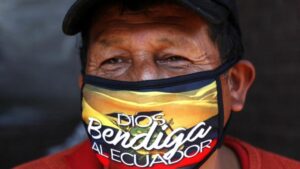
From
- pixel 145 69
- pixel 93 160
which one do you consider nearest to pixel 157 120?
pixel 145 69

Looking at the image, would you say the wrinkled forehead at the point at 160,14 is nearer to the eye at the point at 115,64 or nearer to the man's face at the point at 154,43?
the man's face at the point at 154,43

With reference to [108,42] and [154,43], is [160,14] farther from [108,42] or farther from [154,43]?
[108,42]

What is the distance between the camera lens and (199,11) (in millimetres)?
1958

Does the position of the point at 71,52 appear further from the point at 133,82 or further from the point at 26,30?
the point at 133,82

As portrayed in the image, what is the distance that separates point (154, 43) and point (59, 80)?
1.77m

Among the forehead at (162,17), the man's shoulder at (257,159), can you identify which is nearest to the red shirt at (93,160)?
the man's shoulder at (257,159)

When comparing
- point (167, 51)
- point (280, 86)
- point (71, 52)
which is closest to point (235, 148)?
point (167, 51)

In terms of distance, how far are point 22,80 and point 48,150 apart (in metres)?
0.47

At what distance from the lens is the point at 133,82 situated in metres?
1.99

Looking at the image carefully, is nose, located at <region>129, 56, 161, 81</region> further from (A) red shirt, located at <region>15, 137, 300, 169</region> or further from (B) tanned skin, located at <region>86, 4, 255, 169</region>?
(A) red shirt, located at <region>15, 137, 300, 169</region>

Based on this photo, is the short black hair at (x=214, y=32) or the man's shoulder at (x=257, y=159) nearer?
the short black hair at (x=214, y=32)

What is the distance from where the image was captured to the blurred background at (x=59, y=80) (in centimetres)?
357

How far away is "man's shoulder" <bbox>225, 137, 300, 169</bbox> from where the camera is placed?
239 centimetres

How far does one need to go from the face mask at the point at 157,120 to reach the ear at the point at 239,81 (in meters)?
0.21
